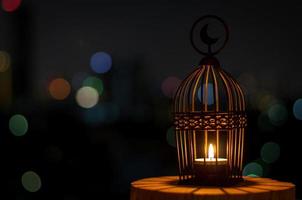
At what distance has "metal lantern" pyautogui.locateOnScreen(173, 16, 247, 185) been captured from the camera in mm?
1821

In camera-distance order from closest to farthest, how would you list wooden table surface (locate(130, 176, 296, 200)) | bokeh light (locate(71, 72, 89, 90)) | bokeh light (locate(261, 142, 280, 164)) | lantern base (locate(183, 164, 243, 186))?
wooden table surface (locate(130, 176, 296, 200)), lantern base (locate(183, 164, 243, 186)), bokeh light (locate(261, 142, 280, 164)), bokeh light (locate(71, 72, 89, 90))

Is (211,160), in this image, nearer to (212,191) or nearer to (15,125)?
(212,191)

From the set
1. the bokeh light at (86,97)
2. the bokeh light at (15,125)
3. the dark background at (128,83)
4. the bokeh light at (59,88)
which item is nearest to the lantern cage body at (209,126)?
the dark background at (128,83)

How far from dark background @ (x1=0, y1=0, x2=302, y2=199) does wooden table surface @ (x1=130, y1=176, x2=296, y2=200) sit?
2044mm

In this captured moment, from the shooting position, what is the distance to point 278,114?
20.9 ft

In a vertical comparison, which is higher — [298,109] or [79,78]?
[79,78]

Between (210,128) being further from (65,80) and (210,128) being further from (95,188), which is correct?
(65,80)

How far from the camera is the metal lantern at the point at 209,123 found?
1821 mm

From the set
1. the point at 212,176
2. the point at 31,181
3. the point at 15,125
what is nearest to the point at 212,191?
the point at 212,176

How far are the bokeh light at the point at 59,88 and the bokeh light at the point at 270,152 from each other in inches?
92.0

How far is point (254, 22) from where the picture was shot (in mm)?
4410

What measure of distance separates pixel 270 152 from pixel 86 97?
10.4ft

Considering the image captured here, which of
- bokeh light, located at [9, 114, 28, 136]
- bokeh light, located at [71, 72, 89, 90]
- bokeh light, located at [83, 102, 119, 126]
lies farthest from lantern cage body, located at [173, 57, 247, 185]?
bokeh light, located at [9, 114, 28, 136]

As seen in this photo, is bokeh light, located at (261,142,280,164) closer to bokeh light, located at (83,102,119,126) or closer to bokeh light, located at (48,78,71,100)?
bokeh light, located at (83,102,119,126)
